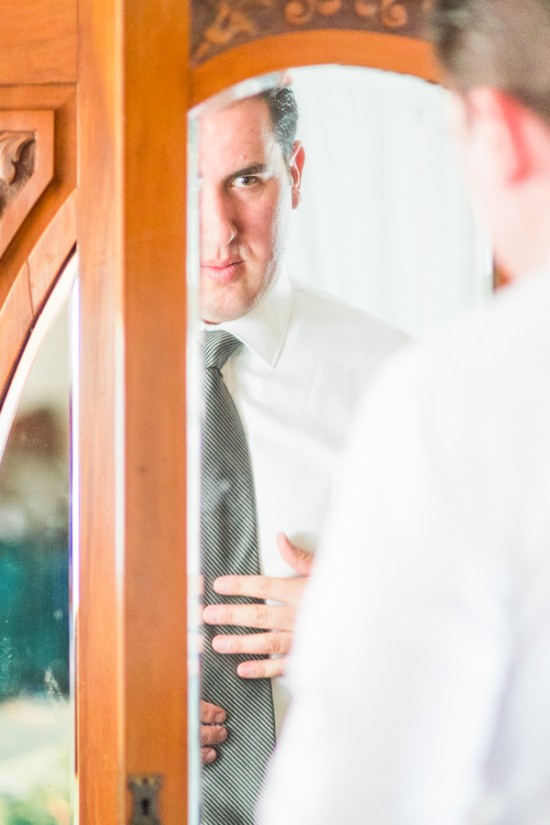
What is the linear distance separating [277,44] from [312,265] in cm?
20

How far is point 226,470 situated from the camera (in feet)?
3.15

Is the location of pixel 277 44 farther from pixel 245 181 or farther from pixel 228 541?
pixel 228 541

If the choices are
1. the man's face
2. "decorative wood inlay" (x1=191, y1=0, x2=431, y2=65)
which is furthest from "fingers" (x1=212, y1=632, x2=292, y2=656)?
"decorative wood inlay" (x1=191, y1=0, x2=431, y2=65)

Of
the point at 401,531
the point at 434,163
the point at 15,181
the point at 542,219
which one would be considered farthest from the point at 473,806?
the point at 15,181

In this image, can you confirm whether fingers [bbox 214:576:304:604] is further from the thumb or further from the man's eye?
the man's eye

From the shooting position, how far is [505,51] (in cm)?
63

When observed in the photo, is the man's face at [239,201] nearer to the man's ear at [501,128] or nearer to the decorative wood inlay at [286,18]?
the decorative wood inlay at [286,18]

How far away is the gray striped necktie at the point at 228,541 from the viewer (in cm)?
96

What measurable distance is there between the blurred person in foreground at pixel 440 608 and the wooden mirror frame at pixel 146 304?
41 centimetres

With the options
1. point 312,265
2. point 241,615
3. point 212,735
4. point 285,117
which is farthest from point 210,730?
point 285,117

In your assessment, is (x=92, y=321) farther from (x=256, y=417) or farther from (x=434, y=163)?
(x=434, y=163)

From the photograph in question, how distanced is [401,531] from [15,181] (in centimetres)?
65

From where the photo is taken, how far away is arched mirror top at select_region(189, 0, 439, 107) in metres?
0.95

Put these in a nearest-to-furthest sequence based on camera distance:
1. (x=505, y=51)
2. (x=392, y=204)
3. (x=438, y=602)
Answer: (x=438, y=602) < (x=505, y=51) < (x=392, y=204)
